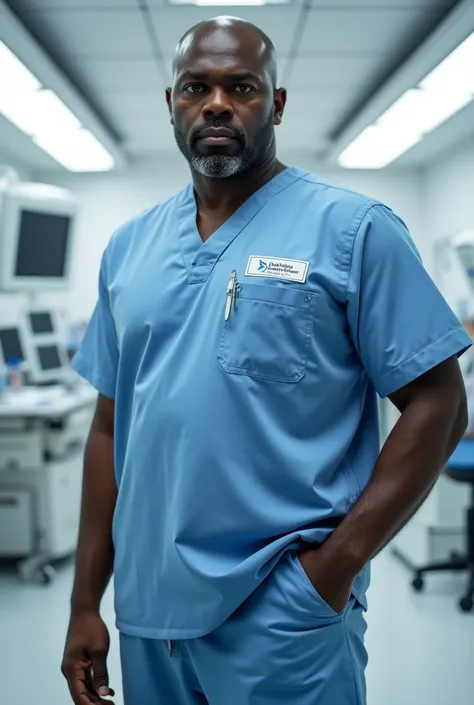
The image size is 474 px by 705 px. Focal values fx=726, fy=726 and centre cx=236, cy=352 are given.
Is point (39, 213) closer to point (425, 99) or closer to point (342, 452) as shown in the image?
point (425, 99)

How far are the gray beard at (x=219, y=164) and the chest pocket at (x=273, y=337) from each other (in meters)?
0.16

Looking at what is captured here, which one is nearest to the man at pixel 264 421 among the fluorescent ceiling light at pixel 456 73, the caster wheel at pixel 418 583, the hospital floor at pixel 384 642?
the hospital floor at pixel 384 642

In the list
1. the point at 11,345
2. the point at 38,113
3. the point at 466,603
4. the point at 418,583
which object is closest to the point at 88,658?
the point at 466,603

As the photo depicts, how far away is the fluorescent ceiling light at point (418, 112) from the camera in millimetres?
3266

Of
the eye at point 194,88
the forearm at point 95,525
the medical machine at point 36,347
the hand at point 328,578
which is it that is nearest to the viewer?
the hand at point 328,578

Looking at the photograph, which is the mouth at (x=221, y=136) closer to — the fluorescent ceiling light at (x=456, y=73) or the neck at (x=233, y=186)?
the neck at (x=233, y=186)

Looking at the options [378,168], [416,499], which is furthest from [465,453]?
[378,168]

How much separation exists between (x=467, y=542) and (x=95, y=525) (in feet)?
7.43

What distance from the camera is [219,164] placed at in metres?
0.88

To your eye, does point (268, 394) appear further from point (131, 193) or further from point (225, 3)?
point (131, 193)

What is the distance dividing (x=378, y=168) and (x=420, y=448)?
5151mm

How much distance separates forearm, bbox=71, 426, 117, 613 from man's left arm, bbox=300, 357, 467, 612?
327mm

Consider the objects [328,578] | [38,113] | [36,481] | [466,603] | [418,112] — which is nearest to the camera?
[328,578]

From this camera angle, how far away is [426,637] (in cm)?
252
